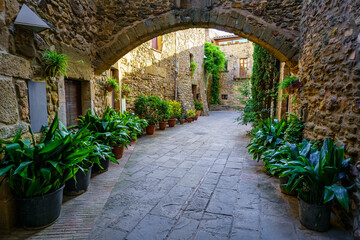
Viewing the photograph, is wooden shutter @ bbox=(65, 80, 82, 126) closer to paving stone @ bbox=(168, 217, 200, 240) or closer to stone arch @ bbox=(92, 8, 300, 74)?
stone arch @ bbox=(92, 8, 300, 74)

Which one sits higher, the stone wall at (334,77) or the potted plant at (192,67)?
the potted plant at (192,67)

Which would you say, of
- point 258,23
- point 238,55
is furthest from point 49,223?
point 238,55

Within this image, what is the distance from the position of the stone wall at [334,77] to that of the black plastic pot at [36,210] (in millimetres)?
2593

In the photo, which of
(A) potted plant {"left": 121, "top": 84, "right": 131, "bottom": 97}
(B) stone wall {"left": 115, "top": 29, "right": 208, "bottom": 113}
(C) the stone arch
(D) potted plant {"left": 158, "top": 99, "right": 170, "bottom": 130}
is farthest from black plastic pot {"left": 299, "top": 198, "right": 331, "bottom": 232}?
(D) potted plant {"left": 158, "top": 99, "right": 170, "bottom": 130}

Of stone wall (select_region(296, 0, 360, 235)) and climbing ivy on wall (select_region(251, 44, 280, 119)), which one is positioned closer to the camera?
stone wall (select_region(296, 0, 360, 235))

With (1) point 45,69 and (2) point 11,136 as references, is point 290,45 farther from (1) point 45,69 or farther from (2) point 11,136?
(2) point 11,136

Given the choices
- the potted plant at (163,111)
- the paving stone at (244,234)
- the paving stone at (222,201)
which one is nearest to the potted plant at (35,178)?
the paving stone at (222,201)

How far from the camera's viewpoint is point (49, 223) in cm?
183

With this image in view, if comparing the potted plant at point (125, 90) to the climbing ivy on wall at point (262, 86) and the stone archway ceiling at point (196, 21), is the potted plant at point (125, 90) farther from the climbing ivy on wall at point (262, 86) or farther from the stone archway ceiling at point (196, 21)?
the climbing ivy on wall at point (262, 86)

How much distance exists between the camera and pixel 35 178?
171 cm

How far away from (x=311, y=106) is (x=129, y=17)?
3.87 meters

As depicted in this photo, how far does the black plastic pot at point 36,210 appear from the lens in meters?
1.73

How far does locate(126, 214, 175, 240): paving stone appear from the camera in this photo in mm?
1669

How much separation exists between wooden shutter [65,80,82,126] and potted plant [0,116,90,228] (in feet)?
6.02
